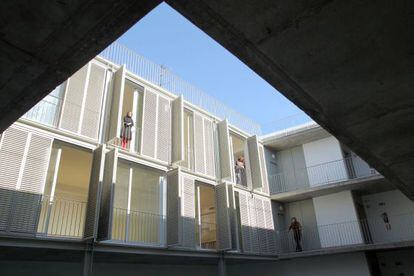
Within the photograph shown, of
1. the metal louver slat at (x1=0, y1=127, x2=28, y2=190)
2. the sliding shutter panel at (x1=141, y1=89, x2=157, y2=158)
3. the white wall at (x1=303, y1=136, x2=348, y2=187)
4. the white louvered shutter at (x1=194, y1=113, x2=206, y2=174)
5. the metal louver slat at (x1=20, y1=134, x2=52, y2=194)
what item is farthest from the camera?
the white wall at (x1=303, y1=136, x2=348, y2=187)

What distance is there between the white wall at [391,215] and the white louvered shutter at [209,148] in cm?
917

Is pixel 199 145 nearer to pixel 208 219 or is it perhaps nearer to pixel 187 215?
pixel 187 215

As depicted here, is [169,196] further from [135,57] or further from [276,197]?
[276,197]

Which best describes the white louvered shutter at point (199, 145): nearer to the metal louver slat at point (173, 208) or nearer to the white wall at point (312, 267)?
the metal louver slat at point (173, 208)

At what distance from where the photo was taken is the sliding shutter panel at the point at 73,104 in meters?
11.6

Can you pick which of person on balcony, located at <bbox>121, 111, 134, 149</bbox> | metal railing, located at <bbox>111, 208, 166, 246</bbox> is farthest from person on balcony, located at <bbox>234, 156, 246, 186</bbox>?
person on balcony, located at <bbox>121, 111, 134, 149</bbox>

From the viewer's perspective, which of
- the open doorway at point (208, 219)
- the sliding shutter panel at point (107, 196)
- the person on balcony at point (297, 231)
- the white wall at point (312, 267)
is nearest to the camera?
the sliding shutter panel at point (107, 196)

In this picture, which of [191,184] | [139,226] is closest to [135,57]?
[191,184]

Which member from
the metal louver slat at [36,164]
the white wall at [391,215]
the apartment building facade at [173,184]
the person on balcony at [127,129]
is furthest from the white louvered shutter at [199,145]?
the white wall at [391,215]

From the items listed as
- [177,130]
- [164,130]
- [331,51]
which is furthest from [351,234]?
[331,51]

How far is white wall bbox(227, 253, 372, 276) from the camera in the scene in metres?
17.9

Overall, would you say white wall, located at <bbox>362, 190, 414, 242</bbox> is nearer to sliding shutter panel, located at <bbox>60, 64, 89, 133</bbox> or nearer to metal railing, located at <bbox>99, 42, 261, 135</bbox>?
metal railing, located at <bbox>99, 42, 261, 135</bbox>

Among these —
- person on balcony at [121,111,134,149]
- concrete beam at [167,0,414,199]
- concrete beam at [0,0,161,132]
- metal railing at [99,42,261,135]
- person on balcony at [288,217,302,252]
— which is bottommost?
concrete beam at [167,0,414,199]

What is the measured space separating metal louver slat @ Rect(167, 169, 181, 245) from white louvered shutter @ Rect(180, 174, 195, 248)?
0.45 m
